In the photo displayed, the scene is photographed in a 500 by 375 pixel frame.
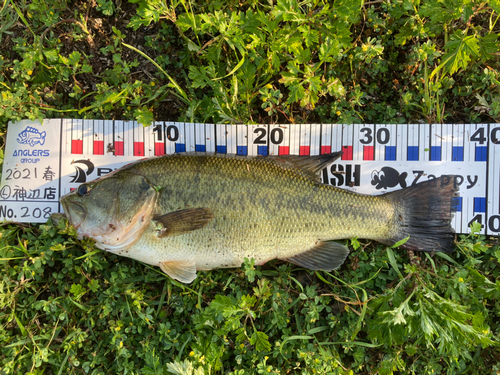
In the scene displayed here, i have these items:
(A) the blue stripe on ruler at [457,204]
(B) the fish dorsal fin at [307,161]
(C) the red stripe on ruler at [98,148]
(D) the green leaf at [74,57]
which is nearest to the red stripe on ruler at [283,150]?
(B) the fish dorsal fin at [307,161]

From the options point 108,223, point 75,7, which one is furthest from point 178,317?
point 75,7

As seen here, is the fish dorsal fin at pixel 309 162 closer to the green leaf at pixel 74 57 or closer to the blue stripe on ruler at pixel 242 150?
the blue stripe on ruler at pixel 242 150

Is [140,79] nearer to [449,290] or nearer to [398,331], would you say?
[398,331]

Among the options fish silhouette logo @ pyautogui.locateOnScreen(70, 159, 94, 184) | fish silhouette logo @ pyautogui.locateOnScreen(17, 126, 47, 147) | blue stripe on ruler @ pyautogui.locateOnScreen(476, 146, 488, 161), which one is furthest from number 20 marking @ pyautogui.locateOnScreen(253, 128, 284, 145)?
fish silhouette logo @ pyautogui.locateOnScreen(17, 126, 47, 147)

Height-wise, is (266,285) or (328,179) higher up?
(328,179)

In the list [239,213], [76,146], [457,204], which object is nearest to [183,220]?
[239,213]

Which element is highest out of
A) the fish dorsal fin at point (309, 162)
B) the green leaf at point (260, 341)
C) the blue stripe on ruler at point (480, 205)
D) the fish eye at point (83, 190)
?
the fish dorsal fin at point (309, 162)

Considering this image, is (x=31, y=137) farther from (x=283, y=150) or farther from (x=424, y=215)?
(x=424, y=215)
